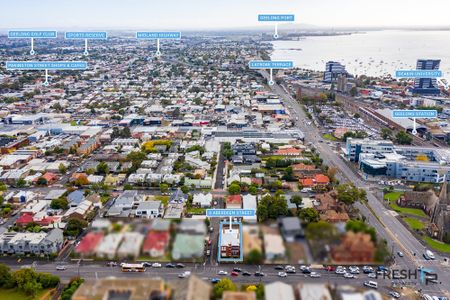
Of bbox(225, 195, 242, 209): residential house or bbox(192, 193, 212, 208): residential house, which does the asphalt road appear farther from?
bbox(192, 193, 212, 208): residential house

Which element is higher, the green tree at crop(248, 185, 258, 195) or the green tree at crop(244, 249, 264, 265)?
the green tree at crop(248, 185, 258, 195)

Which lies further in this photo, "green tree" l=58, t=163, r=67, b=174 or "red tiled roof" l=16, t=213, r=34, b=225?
"green tree" l=58, t=163, r=67, b=174

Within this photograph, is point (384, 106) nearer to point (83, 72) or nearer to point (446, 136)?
point (446, 136)

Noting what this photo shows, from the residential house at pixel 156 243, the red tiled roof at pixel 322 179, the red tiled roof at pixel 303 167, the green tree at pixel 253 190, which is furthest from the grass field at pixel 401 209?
the residential house at pixel 156 243

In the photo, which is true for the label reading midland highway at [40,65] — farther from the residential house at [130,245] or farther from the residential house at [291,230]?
the residential house at [291,230]

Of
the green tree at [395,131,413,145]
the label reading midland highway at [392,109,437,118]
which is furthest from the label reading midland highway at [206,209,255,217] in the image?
the green tree at [395,131,413,145]
